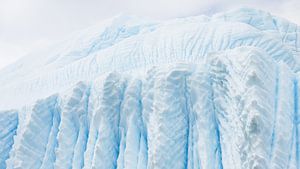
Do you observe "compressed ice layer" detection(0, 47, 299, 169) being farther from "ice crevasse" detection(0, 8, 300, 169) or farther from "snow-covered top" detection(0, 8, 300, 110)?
"snow-covered top" detection(0, 8, 300, 110)

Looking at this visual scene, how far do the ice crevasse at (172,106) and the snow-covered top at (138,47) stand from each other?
0.16 feet

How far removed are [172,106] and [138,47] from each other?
182 inches

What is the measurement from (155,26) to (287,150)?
34.9 ft

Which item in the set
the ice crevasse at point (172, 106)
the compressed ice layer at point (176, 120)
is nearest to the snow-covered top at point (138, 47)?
the ice crevasse at point (172, 106)

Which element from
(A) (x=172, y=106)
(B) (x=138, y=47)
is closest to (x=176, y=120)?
(A) (x=172, y=106)

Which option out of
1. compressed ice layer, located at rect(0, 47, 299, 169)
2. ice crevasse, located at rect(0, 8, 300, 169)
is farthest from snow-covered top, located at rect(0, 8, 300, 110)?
compressed ice layer, located at rect(0, 47, 299, 169)

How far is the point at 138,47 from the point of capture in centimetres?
1503

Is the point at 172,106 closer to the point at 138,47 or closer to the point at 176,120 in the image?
the point at 176,120

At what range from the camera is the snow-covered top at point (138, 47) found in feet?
42.6

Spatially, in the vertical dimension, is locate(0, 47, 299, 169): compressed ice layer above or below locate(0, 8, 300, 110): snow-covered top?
below

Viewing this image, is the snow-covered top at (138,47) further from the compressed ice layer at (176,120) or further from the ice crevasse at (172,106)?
the compressed ice layer at (176,120)

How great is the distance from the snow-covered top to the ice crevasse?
5 cm

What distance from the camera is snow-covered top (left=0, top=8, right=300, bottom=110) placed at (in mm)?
12984

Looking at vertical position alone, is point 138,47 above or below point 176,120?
above
